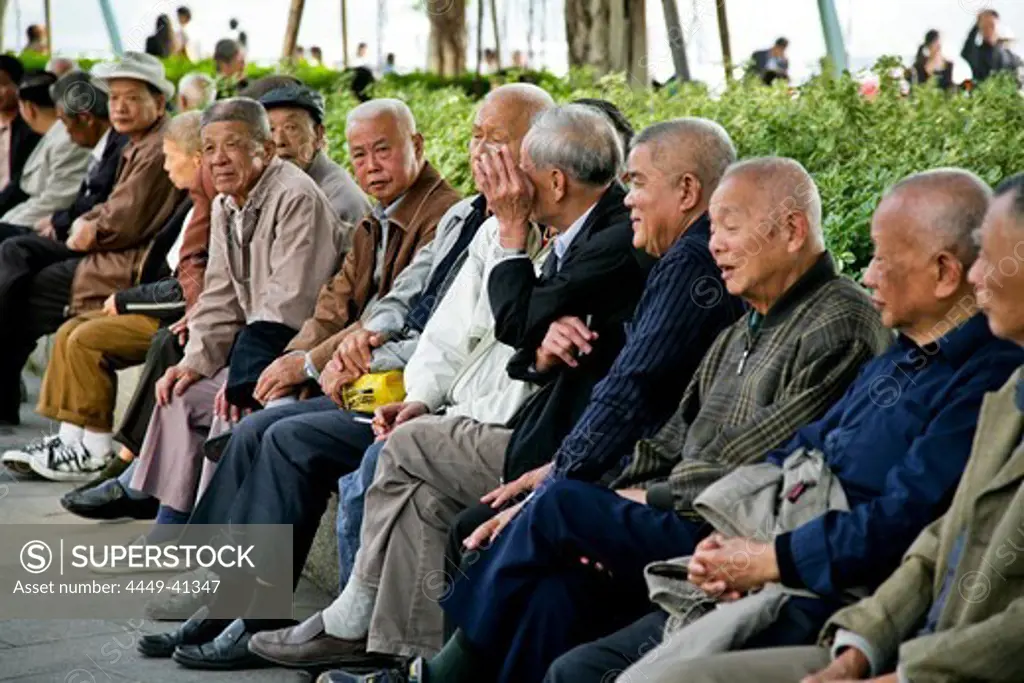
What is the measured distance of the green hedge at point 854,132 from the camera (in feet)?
21.4

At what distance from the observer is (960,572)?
351 centimetres

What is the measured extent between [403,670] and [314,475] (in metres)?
1.10

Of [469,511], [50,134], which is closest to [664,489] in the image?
[469,511]

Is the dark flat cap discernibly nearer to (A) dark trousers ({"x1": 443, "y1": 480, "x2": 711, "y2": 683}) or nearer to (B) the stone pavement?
(B) the stone pavement

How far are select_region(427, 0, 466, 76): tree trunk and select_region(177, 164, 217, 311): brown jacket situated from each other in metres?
9.44

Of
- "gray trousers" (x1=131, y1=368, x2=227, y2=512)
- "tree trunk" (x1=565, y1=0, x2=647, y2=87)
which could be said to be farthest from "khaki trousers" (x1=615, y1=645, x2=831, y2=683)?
"tree trunk" (x1=565, y1=0, x2=647, y2=87)

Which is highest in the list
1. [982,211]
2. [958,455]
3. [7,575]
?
[982,211]

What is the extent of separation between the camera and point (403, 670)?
5297 mm

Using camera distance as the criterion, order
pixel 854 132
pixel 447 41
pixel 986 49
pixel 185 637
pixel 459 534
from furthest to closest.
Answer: pixel 447 41 < pixel 986 49 < pixel 854 132 < pixel 185 637 < pixel 459 534

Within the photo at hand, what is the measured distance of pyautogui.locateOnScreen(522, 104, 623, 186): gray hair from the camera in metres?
5.57

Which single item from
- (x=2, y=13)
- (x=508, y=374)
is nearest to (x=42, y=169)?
(x=508, y=374)

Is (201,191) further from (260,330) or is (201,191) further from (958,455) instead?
(958,455)

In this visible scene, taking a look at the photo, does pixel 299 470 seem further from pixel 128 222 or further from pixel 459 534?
pixel 128 222

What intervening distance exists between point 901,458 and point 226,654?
2.72 m
